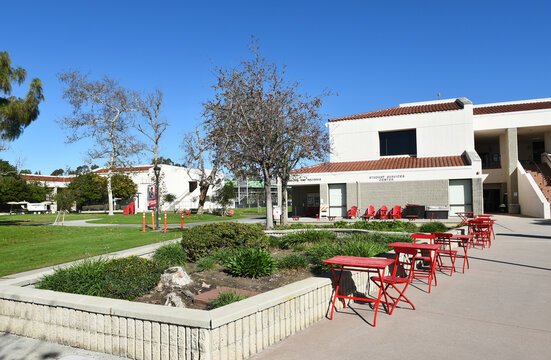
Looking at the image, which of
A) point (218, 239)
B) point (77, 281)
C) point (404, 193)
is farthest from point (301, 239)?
point (404, 193)

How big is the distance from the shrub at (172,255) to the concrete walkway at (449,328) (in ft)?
13.9

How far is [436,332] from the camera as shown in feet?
15.9

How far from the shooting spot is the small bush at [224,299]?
5.32 metres

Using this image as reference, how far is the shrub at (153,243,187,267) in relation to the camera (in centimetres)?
863

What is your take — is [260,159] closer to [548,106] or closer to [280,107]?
[280,107]

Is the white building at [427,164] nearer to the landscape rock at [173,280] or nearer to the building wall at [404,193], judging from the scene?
the building wall at [404,193]

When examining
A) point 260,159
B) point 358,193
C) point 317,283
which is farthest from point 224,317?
point 358,193

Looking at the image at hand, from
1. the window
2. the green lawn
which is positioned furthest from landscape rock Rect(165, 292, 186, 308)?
the window

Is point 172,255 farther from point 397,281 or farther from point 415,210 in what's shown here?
point 415,210

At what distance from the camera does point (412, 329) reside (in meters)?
4.97

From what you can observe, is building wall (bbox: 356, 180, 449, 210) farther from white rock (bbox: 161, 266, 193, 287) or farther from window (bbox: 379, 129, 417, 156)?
white rock (bbox: 161, 266, 193, 287)

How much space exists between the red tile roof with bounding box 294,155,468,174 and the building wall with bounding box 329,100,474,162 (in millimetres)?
784

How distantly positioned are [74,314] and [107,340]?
634 millimetres

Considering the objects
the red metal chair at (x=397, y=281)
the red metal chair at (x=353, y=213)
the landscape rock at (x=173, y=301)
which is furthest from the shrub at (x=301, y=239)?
the red metal chair at (x=353, y=213)
